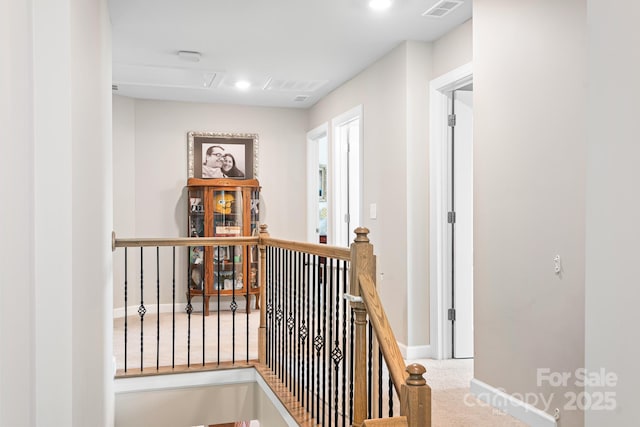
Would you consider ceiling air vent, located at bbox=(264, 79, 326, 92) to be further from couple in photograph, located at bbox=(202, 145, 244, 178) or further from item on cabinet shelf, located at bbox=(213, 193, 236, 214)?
item on cabinet shelf, located at bbox=(213, 193, 236, 214)

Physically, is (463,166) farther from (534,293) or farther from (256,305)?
(256,305)

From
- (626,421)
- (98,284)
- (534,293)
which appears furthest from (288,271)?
(626,421)

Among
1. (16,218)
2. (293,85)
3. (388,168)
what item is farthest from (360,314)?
(293,85)

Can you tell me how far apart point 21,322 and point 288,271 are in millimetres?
1976

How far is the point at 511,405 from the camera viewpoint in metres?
3.01

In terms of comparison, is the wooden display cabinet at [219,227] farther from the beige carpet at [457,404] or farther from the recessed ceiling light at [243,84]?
the beige carpet at [457,404]

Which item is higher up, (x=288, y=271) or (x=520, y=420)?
(x=288, y=271)

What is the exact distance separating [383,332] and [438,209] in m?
2.30

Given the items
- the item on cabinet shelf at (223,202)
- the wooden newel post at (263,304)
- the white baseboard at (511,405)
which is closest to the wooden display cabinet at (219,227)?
the item on cabinet shelf at (223,202)

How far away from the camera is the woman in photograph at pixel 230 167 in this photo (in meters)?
6.61

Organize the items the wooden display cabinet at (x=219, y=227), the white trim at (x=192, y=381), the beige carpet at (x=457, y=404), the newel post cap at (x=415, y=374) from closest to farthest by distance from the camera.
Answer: the newel post cap at (x=415, y=374), the beige carpet at (x=457, y=404), the white trim at (x=192, y=381), the wooden display cabinet at (x=219, y=227)

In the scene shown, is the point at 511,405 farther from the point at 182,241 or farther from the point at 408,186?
the point at 182,241

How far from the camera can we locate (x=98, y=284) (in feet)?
8.66

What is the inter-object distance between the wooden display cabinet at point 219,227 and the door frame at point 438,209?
2541 millimetres
